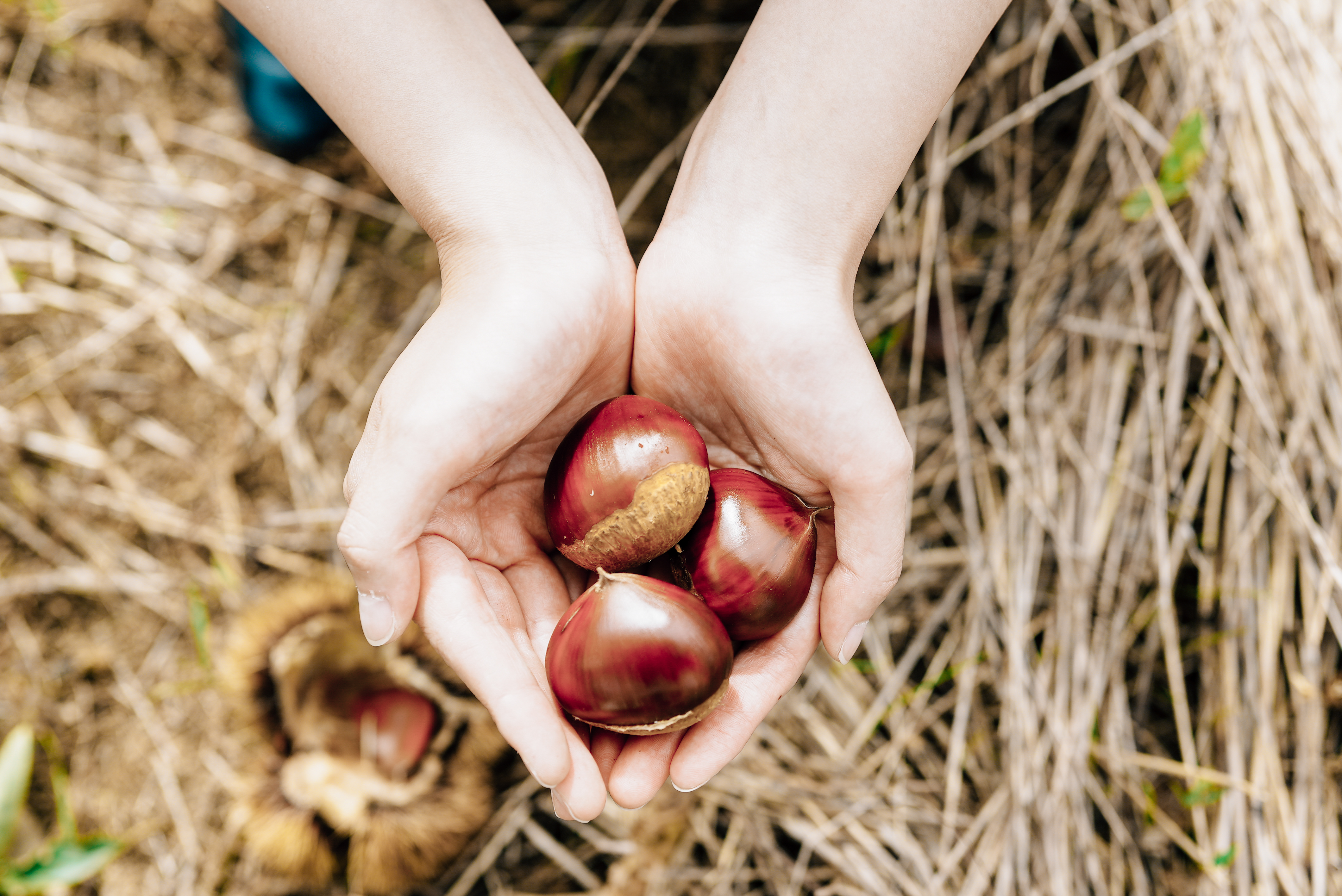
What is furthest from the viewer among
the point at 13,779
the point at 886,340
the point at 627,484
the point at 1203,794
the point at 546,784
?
the point at 886,340

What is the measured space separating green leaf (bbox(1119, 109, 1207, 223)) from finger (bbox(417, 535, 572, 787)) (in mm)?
1648

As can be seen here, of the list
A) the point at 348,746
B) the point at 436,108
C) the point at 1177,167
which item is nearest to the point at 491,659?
the point at 348,746

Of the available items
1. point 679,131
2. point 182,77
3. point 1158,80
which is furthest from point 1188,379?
point 182,77

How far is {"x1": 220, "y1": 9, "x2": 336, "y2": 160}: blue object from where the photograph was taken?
7.95 ft

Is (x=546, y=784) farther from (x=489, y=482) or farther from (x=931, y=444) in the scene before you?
(x=931, y=444)

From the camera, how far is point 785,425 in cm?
155

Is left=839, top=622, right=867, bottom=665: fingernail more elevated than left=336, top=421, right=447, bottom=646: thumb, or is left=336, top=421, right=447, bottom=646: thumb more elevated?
left=336, top=421, right=447, bottom=646: thumb

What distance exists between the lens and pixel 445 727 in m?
1.80

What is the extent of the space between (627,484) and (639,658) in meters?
0.28

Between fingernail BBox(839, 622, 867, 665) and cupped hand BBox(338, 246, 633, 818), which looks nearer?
cupped hand BBox(338, 246, 633, 818)

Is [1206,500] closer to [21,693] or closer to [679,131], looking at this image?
[679,131]

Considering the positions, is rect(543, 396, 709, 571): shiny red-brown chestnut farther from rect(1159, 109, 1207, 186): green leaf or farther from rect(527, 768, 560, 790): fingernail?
rect(1159, 109, 1207, 186): green leaf

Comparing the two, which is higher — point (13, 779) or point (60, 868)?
point (13, 779)

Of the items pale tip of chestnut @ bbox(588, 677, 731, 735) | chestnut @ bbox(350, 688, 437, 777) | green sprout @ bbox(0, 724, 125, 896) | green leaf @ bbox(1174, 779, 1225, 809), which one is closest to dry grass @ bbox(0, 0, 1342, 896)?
green leaf @ bbox(1174, 779, 1225, 809)
